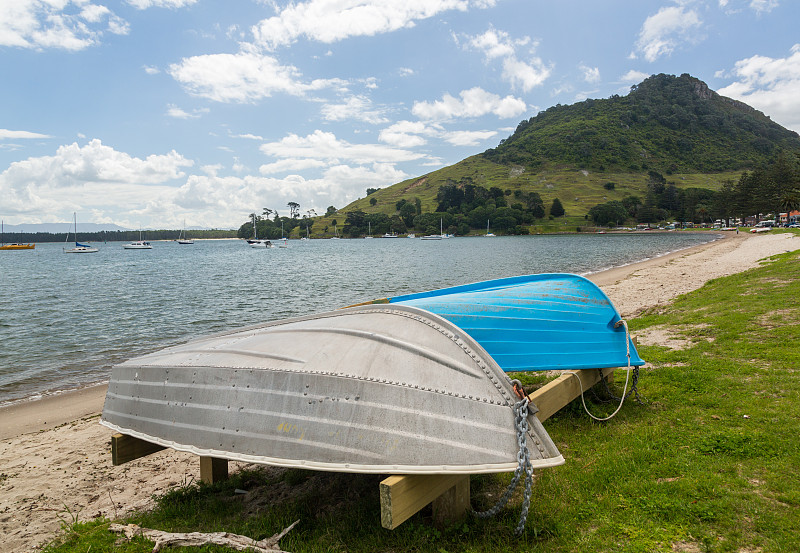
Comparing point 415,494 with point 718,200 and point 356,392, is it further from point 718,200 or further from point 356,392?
point 718,200

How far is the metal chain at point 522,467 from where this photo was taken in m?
3.11

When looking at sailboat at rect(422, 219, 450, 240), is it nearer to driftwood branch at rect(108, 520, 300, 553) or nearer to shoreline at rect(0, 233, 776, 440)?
shoreline at rect(0, 233, 776, 440)

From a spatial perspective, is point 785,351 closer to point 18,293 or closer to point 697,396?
point 697,396

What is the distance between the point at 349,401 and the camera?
3.40m

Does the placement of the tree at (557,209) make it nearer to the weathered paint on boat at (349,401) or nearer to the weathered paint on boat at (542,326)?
the weathered paint on boat at (542,326)

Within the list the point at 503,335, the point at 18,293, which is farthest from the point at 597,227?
the point at 503,335

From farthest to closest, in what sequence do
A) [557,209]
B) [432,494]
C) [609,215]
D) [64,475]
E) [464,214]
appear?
[464,214]
[557,209]
[609,215]
[64,475]
[432,494]

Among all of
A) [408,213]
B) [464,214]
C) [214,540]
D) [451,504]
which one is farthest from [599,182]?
[214,540]

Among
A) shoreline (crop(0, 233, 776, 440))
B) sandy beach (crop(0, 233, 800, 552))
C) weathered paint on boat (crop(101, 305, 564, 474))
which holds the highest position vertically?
weathered paint on boat (crop(101, 305, 564, 474))

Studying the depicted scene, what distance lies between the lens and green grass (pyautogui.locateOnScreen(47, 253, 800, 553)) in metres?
3.17

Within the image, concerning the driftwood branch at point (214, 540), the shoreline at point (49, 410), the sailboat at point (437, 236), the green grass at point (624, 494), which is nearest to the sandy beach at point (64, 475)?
the shoreline at point (49, 410)

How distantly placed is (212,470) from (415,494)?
9.50 feet

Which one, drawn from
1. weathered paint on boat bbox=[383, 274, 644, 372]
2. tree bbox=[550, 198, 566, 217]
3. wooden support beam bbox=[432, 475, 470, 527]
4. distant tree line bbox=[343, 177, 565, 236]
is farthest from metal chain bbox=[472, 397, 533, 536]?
tree bbox=[550, 198, 566, 217]

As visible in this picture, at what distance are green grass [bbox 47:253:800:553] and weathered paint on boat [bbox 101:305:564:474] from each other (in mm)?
645
